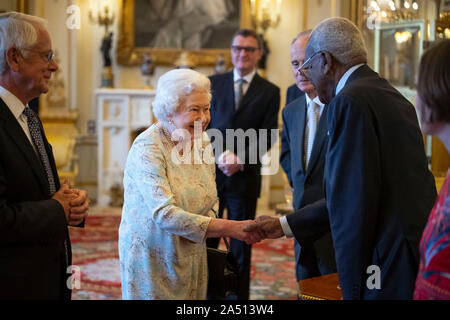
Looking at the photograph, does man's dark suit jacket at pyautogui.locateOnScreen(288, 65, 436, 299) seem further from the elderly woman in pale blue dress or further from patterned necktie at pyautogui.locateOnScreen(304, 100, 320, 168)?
patterned necktie at pyautogui.locateOnScreen(304, 100, 320, 168)

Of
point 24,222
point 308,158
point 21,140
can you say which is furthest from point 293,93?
point 24,222

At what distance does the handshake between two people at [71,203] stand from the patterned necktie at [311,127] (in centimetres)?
176

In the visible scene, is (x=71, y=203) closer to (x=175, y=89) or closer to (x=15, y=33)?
(x=15, y=33)

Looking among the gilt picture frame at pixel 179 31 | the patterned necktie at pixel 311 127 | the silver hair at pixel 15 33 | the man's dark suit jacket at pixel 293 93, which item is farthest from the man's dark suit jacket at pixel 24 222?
the gilt picture frame at pixel 179 31

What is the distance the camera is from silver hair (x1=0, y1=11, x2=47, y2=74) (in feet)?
8.02

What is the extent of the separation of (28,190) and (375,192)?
1345 mm

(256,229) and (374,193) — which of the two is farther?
(256,229)

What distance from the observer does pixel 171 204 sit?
2855 mm

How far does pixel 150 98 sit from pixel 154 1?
1780mm

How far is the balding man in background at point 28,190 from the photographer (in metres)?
2.29

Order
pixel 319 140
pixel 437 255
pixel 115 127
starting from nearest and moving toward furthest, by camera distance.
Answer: pixel 437 255, pixel 319 140, pixel 115 127

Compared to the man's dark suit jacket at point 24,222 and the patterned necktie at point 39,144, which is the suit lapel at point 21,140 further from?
the patterned necktie at point 39,144

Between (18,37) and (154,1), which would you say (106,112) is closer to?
(154,1)
